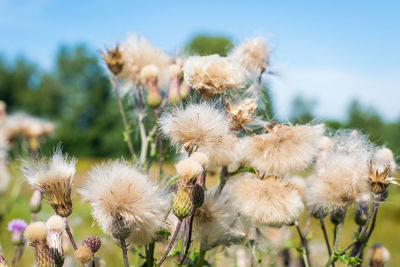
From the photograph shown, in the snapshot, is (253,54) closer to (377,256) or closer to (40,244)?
(377,256)

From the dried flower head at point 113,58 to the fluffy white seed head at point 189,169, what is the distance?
3.33 ft

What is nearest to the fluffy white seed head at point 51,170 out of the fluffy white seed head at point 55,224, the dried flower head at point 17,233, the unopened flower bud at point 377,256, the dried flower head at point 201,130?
the fluffy white seed head at point 55,224

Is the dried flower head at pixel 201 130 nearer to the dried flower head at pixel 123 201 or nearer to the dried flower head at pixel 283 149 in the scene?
the dried flower head at pixel 283 149

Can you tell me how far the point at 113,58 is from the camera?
2.04 metres

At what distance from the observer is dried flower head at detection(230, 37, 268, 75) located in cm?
181

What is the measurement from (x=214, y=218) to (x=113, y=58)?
0.99 meters

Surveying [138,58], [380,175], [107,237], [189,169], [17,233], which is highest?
[138,58]

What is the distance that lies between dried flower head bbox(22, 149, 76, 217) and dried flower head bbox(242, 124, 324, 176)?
608 millimetres

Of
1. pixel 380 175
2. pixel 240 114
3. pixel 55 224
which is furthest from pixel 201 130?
pixel 380 175

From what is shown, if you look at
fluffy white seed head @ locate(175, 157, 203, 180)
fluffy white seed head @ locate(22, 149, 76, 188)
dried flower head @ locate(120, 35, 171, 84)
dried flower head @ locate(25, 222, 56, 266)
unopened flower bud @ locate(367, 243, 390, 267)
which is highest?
dried flower head @ locate(120, 35, 171, 84)

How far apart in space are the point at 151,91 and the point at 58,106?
48300 mm

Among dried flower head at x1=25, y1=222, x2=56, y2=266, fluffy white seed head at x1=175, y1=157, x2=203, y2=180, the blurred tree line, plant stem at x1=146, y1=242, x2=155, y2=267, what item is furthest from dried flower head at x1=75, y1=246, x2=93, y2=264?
the blurred tree line

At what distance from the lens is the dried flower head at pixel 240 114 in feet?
4.82

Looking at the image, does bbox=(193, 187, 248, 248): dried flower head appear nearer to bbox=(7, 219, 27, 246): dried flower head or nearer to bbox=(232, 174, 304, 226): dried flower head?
bbox=(232, 174, 304, 226): dried flower head
